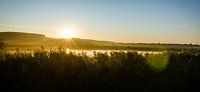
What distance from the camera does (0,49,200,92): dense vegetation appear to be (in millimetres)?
15725

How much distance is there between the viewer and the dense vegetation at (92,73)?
51.6 ft

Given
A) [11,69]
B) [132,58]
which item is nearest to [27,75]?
[11,69]

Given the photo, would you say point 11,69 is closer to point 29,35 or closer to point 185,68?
point 185,68

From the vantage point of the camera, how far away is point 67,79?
16.2 m

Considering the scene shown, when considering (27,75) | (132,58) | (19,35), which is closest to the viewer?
(27,75)

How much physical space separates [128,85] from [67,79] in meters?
2.71

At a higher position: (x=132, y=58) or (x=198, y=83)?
(x=132, y=58)

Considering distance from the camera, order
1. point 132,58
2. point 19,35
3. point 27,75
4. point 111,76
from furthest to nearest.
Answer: point 19,35 < point 132,58 < point 111,76 < point 27,75

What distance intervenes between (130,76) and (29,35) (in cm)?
6532

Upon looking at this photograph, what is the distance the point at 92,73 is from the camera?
16.5 metres

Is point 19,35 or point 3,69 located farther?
point 19,35

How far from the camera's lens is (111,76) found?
16766 mm

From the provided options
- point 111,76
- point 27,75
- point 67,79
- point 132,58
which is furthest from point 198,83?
point 27,75

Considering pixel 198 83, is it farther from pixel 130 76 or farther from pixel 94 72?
pixel 94 72
